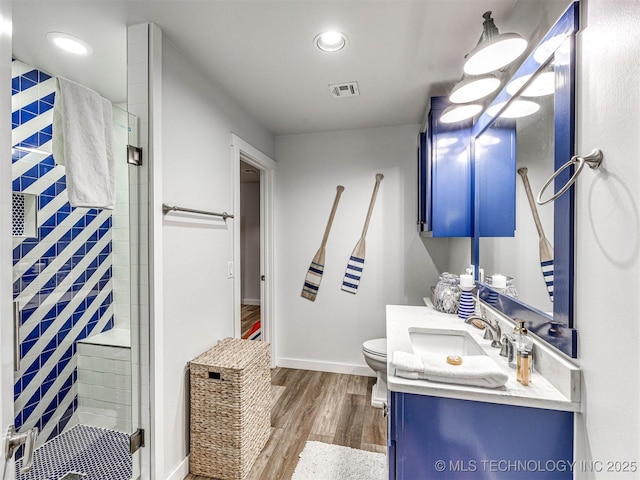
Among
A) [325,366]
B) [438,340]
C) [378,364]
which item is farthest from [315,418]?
[438,340]

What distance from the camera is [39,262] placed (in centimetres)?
162

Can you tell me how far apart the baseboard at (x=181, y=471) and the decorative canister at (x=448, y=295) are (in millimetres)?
Result: 1853

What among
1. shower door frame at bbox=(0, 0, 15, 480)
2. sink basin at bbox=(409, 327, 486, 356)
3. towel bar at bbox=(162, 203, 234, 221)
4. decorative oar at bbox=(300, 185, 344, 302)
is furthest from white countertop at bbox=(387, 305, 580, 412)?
decorative oar at bbox=(300, 185, 344, 302)

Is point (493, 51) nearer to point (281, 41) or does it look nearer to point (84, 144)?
point (281, 41)

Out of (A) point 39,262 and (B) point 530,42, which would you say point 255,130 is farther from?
(B) point 530,42

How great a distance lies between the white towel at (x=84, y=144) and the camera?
138cm

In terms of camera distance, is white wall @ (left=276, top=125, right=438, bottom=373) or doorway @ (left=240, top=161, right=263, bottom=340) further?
doorway @ (left=240, top=161, right=263, bottom=340)

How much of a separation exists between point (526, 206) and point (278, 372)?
271 cm

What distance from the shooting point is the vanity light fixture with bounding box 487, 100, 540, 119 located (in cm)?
129

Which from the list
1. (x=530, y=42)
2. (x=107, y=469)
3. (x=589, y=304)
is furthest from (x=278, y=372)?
(x=530, y=42)

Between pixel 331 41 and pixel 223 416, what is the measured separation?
2171 mm

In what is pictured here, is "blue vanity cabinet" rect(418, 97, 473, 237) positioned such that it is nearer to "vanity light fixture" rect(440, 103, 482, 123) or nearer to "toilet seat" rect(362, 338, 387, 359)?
"vanity light fixture" rect(440, 103, 482, 123)

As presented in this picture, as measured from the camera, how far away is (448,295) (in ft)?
7.04

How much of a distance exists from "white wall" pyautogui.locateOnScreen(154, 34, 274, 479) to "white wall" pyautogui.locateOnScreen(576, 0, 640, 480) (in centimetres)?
176
